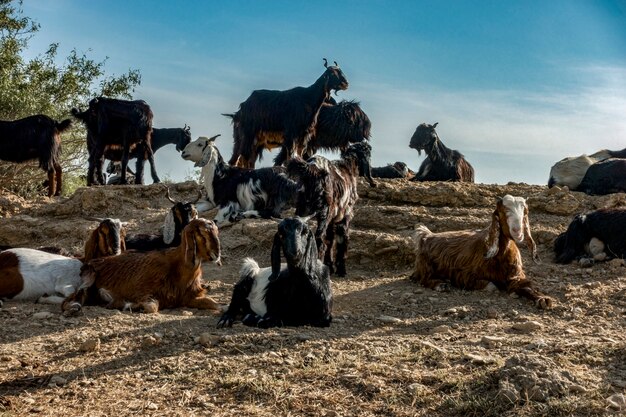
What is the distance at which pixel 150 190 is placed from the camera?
12.9 metres

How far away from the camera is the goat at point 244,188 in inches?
457

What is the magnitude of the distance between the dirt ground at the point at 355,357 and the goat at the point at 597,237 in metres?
0.32

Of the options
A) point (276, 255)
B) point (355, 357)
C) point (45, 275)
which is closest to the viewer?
point (355, 357)

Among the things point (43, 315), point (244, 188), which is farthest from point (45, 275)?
point (244, 188)

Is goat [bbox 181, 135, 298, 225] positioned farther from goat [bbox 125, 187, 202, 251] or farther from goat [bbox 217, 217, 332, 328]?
goat [bbox 217, 217, 332, 328]

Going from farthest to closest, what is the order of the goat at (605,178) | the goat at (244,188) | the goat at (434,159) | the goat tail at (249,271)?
1. the goat at (434,159)
2. the goat at (605,178)
3. the goat at (244,188)
4. the goat tail at (249,271)

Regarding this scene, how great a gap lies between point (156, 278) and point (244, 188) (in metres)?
4.37

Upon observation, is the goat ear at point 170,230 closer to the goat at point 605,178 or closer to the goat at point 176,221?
the goat at point 176,221

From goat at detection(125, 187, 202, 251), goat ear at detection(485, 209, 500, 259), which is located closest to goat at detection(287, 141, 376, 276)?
goat at detection(125, 187, 202, 251)

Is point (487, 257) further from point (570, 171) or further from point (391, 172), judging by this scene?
point (391, 172)

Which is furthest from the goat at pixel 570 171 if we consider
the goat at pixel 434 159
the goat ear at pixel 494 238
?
the goat ear at pixel 494 238

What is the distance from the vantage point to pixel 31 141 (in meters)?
13.4

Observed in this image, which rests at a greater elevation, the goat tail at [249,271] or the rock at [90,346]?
the goat tail at [249,271]

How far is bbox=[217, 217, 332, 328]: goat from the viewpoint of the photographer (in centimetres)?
652
